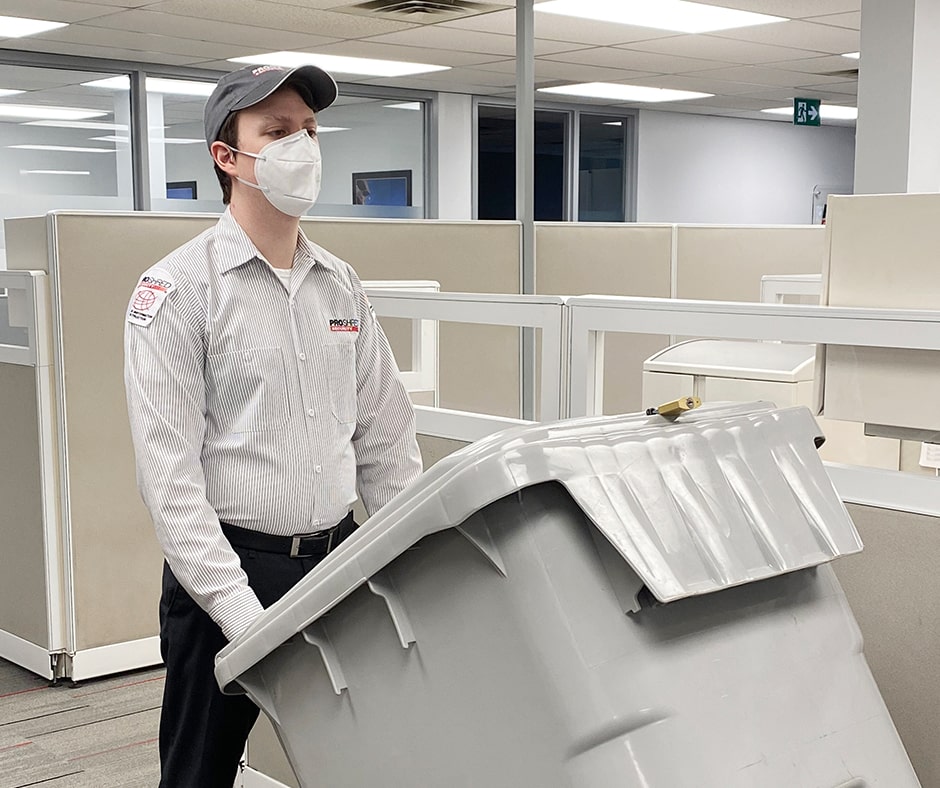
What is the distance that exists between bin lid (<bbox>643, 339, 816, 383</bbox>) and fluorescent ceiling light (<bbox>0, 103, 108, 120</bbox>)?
576 centimetres

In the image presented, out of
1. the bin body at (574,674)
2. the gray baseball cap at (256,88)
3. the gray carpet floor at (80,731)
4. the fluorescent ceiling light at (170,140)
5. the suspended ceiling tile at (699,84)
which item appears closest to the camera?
the bin body at (574,674)

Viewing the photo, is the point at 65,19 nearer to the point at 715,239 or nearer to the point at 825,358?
the point at 715,239

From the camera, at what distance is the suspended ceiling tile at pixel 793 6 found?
5.52 metres

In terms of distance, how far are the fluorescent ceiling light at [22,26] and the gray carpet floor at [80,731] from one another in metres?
3.91

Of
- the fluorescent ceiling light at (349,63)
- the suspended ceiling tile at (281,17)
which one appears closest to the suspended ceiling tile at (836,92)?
the fluorescent ceiling light at (349,63)

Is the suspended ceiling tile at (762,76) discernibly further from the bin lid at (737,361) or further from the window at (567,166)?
the bin lid at (737,361)

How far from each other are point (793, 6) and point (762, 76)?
246cm

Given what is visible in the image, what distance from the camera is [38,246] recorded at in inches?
124

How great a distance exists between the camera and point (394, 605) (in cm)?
99

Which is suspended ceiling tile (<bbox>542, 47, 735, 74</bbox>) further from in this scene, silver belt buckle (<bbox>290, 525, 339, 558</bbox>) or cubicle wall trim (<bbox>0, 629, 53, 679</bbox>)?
silver belt buckle (<bbox>290, 525, 339, 558</bbox>)

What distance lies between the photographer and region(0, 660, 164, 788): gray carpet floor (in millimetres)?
2535

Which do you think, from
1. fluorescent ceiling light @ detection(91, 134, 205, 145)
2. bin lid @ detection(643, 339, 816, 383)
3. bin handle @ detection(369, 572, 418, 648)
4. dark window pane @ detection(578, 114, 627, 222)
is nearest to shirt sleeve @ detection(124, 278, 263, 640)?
bin handle @ detection(369, 572, 418, 648)

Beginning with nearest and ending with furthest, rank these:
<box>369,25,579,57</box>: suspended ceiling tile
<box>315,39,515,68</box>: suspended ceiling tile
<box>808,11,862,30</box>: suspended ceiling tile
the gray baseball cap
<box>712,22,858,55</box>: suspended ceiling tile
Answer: the gray baseball cap < <box>808,11,862,30</box>: suspended ceiling tile < <box>712,22,858,55</box>: suspended ceiling tile < <box>369,25,579,57</box>: suspended ceiling tile < <box>315,39,515,68</box>: suspended ceiling tile

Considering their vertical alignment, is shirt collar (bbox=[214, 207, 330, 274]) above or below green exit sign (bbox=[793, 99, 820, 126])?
below
